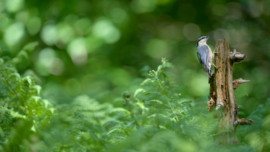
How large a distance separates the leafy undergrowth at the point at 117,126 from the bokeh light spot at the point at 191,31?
9.10 ft

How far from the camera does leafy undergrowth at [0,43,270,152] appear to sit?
729mm

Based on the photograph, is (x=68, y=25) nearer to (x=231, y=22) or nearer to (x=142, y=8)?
(x=142, y=8)

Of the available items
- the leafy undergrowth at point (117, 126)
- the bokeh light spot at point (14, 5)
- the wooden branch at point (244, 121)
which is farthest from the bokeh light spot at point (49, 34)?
the wooden branch at point (244, 121)

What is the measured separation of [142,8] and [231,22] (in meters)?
1.72

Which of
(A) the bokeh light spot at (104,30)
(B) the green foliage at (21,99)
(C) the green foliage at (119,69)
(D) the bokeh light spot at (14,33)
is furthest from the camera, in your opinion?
(A) the bokeh light spot at (104,30)

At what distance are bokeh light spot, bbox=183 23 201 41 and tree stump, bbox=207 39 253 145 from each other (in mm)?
2994

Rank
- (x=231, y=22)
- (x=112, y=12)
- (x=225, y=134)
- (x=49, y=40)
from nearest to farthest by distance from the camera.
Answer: (x=225, y=134)
(x=49, y=40)
(x=112, y=12)
(x=231, y=22)

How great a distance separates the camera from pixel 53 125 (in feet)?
2.75

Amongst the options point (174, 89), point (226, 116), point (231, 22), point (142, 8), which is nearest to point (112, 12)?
point (142, 8)

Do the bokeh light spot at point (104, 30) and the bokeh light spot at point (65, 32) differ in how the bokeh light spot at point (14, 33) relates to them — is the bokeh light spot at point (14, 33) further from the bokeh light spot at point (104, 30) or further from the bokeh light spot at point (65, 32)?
the bokeh light spot at point (104, 30)

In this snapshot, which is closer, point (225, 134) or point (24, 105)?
point (225, 134)

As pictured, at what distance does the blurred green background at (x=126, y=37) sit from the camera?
9.78 feet

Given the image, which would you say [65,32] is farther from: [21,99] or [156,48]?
[21,99]

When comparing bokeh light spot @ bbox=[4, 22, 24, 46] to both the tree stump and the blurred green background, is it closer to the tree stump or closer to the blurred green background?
the blurred green background
